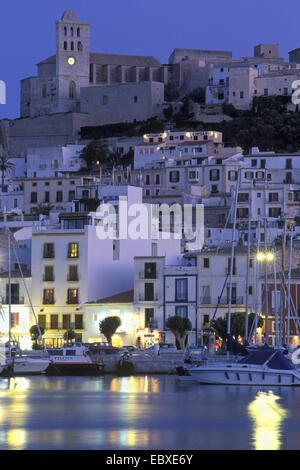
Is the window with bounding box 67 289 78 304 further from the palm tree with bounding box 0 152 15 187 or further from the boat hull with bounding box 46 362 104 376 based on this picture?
the palm tree with bounding box 0 152 15 187

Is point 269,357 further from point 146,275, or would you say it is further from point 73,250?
point 73,250

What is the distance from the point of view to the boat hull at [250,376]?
150 feet

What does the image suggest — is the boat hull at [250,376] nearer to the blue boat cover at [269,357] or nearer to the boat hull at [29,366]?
the blue boat cover at [269,357]

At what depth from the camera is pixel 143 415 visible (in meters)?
38.0

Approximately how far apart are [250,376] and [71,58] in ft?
313

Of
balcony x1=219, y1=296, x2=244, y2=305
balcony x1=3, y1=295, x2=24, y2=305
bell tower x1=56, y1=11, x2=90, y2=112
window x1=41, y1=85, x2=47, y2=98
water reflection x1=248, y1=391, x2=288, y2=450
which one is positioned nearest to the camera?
water reflection x1=248, y1=391, x2=288, y2=450

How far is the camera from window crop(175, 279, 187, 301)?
198 feet

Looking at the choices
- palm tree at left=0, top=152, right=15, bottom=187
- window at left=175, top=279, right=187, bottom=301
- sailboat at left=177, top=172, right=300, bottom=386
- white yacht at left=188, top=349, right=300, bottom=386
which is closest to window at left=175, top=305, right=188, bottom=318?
window at left=175, top=279, right=187, bottom=301

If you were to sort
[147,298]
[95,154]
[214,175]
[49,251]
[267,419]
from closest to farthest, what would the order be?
1. [267,419]
2. [147,298]
3. [49,251]
4. [214,175]
5. [95,154]

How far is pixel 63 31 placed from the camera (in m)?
138

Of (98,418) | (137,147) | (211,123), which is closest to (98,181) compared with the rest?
(137,147)

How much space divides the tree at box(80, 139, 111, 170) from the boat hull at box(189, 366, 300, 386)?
69.6 m

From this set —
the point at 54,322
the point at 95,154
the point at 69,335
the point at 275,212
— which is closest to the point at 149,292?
the point at 69,335

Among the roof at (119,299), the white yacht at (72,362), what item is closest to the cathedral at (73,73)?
the roof at (119,299)
